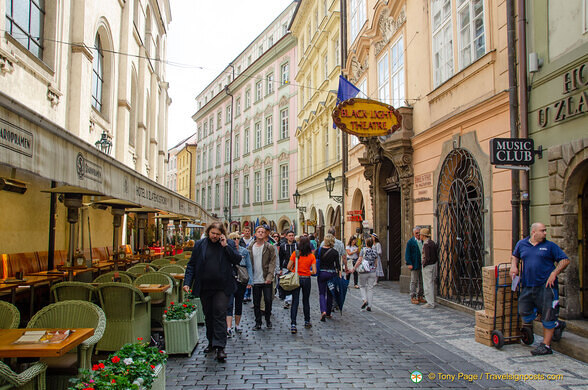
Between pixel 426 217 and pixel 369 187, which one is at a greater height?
pixel 369 187

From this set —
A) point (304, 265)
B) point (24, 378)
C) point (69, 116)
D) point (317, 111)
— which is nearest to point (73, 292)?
point (24, 378)

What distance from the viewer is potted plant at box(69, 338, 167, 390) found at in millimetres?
3402

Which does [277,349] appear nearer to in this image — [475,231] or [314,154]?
[475,231]

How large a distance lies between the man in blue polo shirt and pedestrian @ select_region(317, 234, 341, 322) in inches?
140

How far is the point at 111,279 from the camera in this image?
282 inches

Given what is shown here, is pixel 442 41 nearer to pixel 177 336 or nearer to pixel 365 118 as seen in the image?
pixel 365 118

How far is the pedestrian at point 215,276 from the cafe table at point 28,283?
308 cm

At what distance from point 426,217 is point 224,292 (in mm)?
7448

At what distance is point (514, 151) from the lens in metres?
7.34

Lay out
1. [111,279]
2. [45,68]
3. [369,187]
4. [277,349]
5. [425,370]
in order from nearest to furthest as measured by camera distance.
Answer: [425,370] → [277,349] → [111,279] → [45,68] → [369,187]

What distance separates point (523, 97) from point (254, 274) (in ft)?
17.9

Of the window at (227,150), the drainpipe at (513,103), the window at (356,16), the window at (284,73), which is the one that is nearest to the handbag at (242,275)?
the drainpipe at (513,103)

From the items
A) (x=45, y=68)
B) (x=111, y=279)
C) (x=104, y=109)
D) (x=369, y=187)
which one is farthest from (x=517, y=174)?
(x=104, y=109)

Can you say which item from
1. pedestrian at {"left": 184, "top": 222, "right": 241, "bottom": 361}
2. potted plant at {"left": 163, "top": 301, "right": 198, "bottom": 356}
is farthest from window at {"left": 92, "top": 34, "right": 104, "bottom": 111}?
potted plant at {"left": 163, "top": 301, "right": 198, "bottom": 356}
